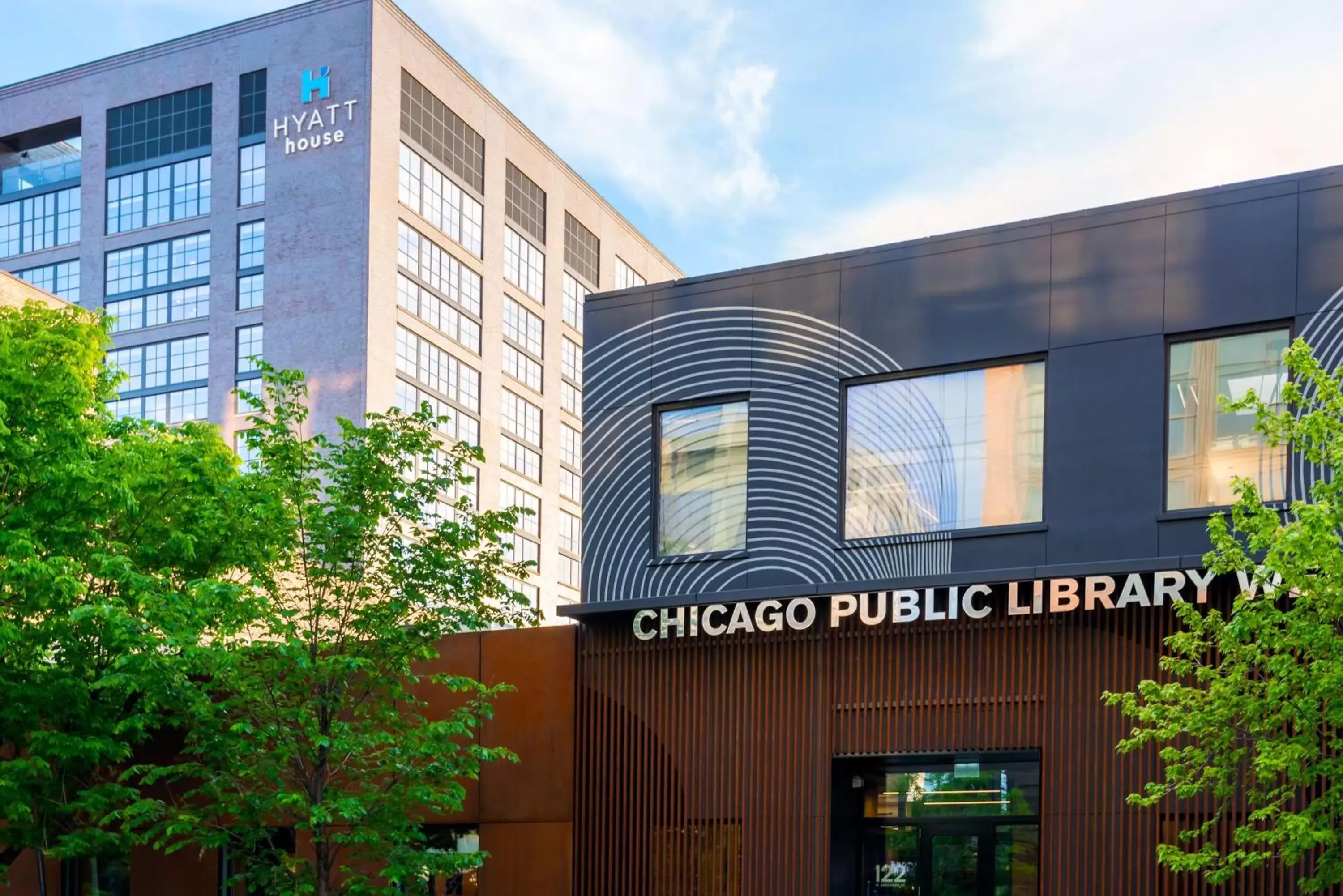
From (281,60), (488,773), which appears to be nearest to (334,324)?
(281,60)

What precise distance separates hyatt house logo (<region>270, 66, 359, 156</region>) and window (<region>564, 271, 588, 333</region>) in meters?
19.7

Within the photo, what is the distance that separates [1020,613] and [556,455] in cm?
6929

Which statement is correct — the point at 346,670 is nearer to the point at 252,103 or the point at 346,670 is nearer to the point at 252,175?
the point at 252,175

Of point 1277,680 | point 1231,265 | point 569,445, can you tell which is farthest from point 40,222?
point 1277,680

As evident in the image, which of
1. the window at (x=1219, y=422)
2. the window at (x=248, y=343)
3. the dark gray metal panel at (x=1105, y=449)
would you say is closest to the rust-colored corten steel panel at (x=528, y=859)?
the dark gray metal panel at (x=1105, y=449)

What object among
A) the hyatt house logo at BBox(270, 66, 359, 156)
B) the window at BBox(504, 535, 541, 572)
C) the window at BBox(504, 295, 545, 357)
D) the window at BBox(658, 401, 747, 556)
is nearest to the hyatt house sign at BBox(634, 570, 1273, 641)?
the window at BBox(658, 401, 747, 556)

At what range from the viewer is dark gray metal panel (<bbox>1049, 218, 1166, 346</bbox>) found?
2241cm

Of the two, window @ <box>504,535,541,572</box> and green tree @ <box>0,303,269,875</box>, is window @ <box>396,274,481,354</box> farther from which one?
green tree @ <box>0,303,269,875</box>

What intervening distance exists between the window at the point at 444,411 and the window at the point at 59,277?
725 inches

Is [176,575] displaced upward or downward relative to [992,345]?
downward

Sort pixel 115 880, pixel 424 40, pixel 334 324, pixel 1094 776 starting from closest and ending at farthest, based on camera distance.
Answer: pixel 1094 776 → pixel 115 880 → pixel 334 324 → pixel 424 40

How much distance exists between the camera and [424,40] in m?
81.1

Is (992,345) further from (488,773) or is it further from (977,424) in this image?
(488,773)

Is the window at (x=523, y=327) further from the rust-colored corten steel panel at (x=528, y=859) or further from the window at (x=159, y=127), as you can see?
the rust-colored corten steel panel at (x=528, y=859)
